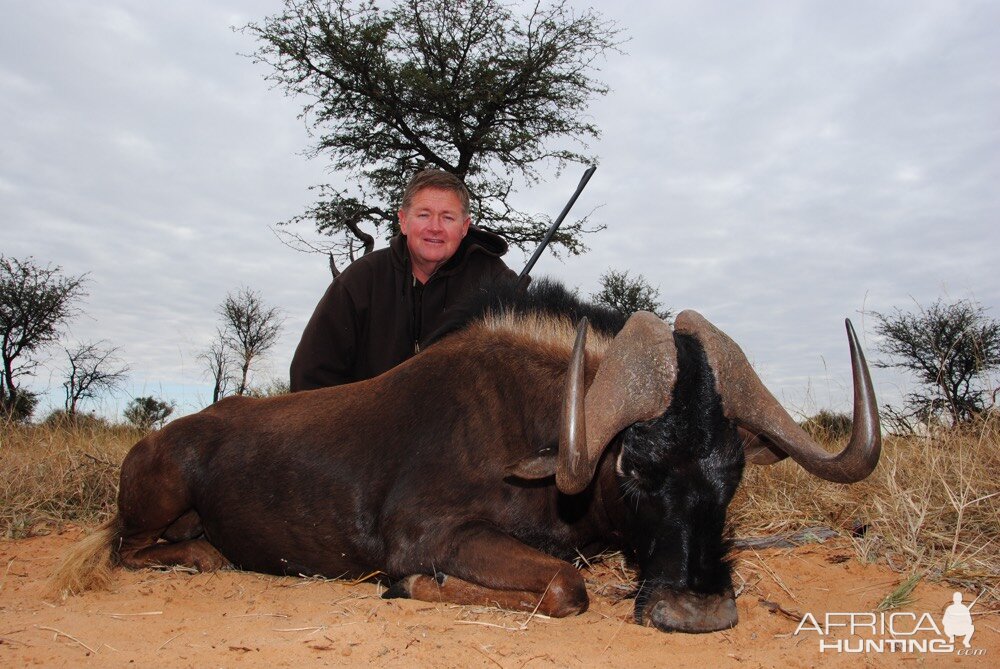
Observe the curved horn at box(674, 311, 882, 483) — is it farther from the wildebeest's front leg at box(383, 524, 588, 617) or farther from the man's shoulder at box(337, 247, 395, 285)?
the man's shoulder at box(337, 247, 395, 285)

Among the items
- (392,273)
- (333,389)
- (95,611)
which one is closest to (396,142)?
(392,273)

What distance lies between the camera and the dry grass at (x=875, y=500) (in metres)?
3.75

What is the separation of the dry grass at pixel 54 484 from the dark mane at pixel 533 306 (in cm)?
355

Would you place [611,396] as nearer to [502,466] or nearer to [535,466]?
[535,466]

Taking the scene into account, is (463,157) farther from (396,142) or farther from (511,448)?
(511,448)

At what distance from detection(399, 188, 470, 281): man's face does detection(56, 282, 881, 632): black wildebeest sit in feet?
5.69

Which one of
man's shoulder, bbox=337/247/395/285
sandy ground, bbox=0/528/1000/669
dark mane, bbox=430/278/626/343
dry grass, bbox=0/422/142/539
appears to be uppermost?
man's shoulder, bbox=337/247/395/285

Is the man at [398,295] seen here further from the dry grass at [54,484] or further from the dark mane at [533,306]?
the dry grass at [54,484]

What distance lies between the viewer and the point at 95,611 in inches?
140

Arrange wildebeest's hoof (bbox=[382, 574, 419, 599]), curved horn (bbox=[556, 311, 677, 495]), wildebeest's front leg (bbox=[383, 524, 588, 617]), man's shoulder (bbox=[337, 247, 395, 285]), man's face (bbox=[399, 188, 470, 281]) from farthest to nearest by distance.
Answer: man's shoulder (bbox=[337, 247, 395, 285]), man's face (bbox=[399, 188, 470, 281]), wildebeest's hoof (bbox=[382, 574, 419, 599]), wildebeest's front leg (bbox=[383, 524, 588, 617]), curved horn (bbox=[556, 311, 677, 495])

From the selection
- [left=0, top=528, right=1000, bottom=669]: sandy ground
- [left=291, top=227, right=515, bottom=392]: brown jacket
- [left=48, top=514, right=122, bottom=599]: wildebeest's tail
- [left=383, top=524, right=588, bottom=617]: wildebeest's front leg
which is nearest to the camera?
[left=0, top=528, right=1000, bottom=669]: sandy ground

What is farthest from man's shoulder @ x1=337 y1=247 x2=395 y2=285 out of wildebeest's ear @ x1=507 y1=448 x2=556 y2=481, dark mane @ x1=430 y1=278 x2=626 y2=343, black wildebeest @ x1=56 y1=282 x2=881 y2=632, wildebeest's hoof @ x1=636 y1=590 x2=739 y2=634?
wildebeest's hoof @ x1=636 y1=590 x2=739 y2=634

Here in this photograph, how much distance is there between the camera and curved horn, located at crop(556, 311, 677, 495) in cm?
295

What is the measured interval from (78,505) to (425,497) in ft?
12.8
